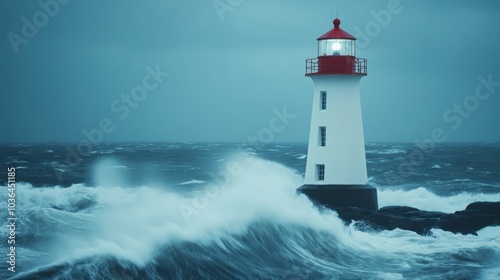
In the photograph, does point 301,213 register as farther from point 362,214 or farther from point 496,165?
point 496,165

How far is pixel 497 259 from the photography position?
17.8 m

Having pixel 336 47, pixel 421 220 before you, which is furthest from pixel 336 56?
pixel 421 220

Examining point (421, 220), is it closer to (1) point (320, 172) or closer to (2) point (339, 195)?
(2) point (339, 195)

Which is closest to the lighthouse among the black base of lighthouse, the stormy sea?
the black base of lighthouse

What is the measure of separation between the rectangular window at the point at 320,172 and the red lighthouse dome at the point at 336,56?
222cm

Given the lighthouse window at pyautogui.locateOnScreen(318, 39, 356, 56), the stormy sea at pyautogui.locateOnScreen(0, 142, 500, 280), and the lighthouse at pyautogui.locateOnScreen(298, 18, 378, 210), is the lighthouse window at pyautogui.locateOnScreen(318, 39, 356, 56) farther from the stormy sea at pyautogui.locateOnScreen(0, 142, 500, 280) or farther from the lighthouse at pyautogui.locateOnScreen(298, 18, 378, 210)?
the stormy sea at pyautogui.locateOnScreen(0, 142, 500, 280)

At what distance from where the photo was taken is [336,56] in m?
21.7

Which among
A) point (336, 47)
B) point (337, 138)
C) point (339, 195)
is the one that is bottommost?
point (339, 195)

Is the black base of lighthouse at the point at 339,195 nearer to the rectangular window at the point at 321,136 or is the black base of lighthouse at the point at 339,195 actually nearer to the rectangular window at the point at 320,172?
the rectangular window at the point at 320,172

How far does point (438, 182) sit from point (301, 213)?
14.9 metres

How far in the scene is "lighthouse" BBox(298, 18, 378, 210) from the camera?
2152 centimetres

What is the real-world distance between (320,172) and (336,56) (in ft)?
9.20

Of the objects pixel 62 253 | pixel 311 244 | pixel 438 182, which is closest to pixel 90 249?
pixel 62 253

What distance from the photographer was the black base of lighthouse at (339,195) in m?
21.5
